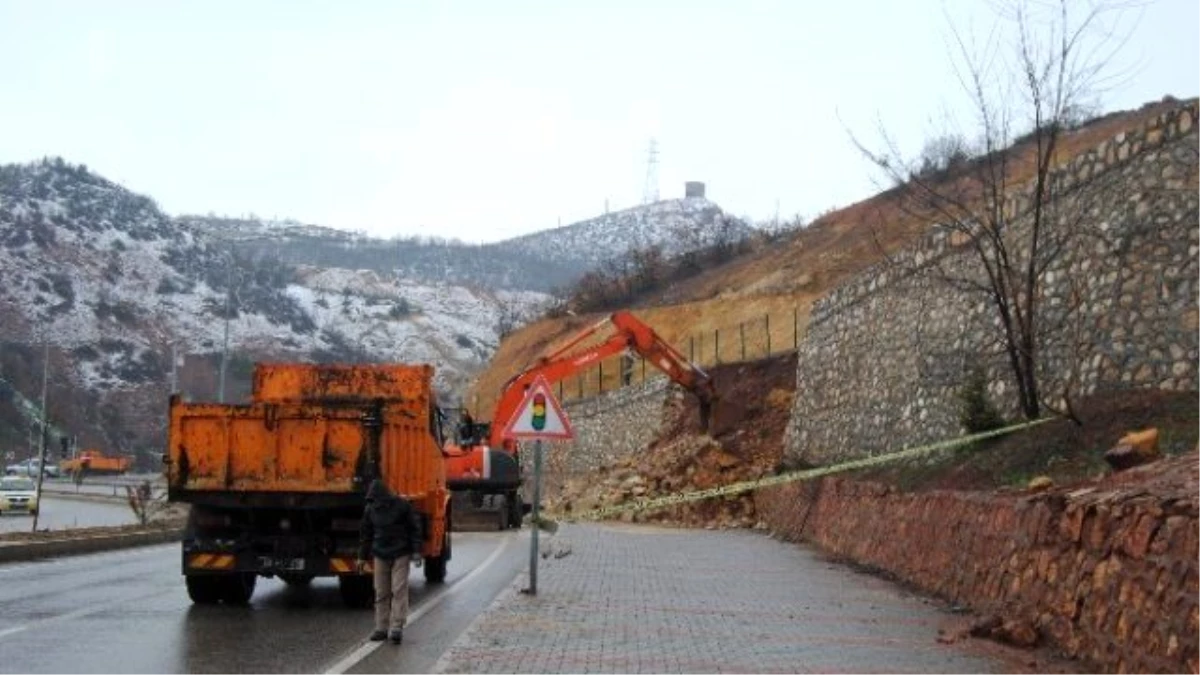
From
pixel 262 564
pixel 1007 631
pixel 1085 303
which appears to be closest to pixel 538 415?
pixel 262 564

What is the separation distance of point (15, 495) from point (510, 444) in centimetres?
2252

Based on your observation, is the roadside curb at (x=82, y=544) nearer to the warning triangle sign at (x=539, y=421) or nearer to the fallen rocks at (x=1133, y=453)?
the warning triangle sign at (x=539, y=421)

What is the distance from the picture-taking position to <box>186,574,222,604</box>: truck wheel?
15.9m

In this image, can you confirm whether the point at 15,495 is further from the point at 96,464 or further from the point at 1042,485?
the point at 96,464

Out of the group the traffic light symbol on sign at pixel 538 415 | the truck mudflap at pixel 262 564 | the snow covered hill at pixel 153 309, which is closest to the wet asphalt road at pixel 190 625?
the truck mudflap at pixel 262 564

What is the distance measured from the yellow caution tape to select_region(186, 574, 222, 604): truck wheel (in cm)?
1033

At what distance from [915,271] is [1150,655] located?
18.3 m

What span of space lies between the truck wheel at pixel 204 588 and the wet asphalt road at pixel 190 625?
0.64ft

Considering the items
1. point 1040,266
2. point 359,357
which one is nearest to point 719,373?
point 1040,266

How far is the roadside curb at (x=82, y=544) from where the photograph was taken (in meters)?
22.8

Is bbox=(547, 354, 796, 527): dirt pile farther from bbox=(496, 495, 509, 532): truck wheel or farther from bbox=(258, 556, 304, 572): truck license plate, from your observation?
bbox=(258, 556, 304, 572): truck license plate

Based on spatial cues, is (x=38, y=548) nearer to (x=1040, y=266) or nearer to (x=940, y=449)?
(x=940, y=449)

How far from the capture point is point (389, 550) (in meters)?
12.5

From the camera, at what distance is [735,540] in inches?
1148
